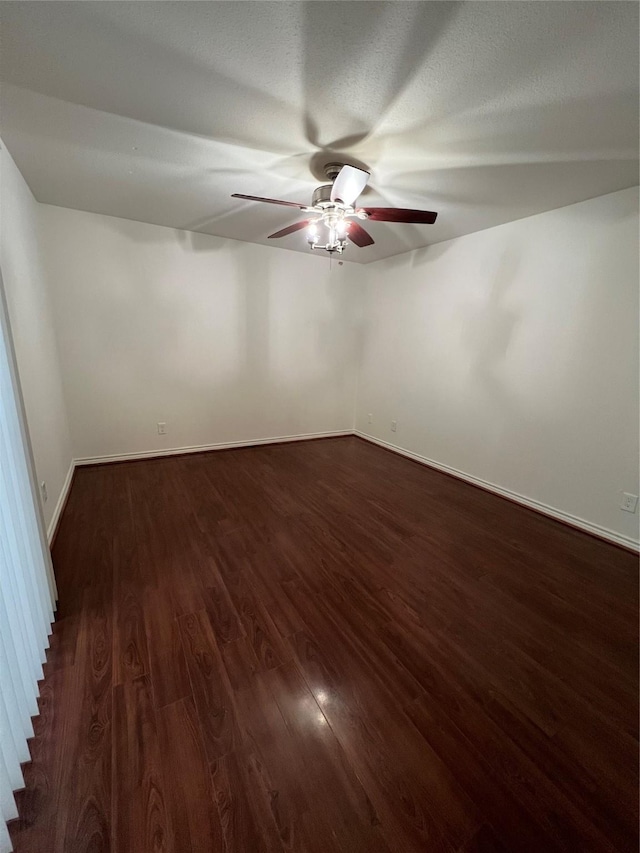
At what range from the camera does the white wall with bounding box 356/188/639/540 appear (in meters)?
2.23

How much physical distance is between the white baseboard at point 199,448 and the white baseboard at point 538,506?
1.20 meters

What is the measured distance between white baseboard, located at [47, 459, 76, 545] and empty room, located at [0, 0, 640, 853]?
0.06 metres

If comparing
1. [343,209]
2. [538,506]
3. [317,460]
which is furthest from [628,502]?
[343,209]

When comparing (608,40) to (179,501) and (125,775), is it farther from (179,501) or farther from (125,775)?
(179,501)

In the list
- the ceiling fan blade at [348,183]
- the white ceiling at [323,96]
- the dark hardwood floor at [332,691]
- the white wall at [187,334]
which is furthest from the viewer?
the white wall at [187,334]

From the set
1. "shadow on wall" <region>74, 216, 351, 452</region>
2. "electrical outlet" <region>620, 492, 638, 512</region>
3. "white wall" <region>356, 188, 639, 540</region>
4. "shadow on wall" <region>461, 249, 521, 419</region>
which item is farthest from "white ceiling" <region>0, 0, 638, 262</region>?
"electrical outlet" <region>620, 492, 638, 512</region>

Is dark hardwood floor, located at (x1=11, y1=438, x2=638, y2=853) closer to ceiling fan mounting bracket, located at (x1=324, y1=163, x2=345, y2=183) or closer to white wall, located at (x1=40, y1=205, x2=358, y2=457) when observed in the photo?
white wall, located at (x1=40, y1=205, x2=358, y2=457)

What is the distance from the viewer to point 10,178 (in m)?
1.94

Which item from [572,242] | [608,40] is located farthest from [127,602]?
[572,242]

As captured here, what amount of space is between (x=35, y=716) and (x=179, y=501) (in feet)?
5.26

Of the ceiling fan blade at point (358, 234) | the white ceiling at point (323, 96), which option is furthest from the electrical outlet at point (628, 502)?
the ceiling fan blade at point (358, 234)

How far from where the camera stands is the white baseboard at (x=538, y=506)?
7.52ft

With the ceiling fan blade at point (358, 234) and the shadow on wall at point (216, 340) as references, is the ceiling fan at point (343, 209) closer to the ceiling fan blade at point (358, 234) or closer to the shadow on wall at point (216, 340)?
the ceiling fan blade at point (358, 234)

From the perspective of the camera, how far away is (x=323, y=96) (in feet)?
4.59
